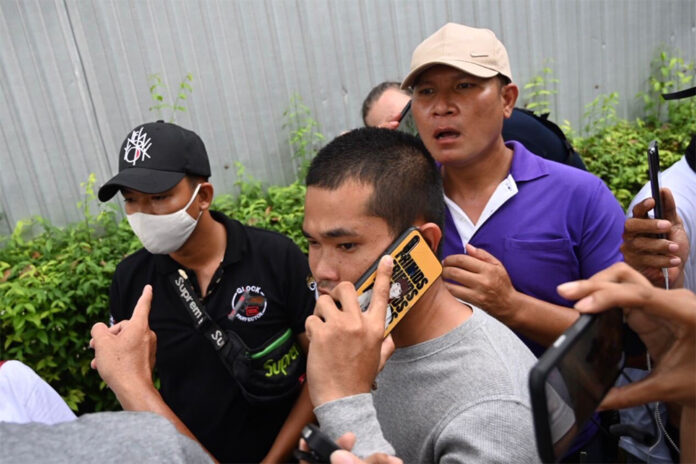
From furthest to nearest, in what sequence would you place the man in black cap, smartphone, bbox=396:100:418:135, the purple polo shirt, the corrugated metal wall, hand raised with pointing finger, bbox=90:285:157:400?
1. the corrugated metal wall
2. smartphone, bbox=396:100:418:135
3. the man in black cap
4. the purple polo shirt
5. hand raised with pointing finger, bbox=90:285:157:400

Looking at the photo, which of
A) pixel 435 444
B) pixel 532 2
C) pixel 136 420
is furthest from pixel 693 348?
pixel 532 2

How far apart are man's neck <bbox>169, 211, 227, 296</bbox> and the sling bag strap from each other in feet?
0.33

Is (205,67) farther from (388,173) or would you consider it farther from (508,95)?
(388,173)

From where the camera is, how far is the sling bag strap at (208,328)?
2.23 m

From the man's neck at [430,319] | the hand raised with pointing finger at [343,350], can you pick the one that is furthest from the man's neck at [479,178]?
the hand raised with pointing finger at [343,350]

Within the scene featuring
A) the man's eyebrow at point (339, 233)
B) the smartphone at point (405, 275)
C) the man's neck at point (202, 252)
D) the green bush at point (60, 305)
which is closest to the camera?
Answer: the smartphone at point (405, 275)

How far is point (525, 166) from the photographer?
220 cm

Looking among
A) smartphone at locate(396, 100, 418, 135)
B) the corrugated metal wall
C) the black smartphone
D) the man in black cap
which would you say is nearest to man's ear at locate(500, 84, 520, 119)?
smartphone at locate(396, 100, 418, 135)

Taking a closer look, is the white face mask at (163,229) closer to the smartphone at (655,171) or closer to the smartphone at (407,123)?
the smartphone at (407,123)

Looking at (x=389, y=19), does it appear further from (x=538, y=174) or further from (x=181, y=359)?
(x=181, y=359)

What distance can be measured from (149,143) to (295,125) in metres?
2.26

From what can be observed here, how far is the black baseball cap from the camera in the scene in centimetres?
224

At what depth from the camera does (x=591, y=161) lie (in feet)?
16.2

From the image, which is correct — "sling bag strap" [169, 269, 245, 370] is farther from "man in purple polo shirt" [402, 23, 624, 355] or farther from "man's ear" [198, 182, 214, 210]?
"man in purple polo shirt" [402, 23, 624, 355]
